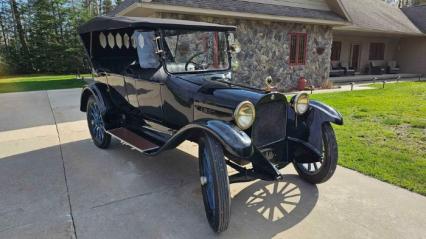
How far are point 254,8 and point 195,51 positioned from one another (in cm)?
695

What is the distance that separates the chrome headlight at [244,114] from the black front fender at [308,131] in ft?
2.31

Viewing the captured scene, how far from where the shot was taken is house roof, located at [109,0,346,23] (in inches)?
336

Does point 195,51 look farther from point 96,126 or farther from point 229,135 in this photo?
point 96,126

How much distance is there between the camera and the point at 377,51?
1998cm

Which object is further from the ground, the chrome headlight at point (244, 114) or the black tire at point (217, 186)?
the chrome headlight at point (244, 114)

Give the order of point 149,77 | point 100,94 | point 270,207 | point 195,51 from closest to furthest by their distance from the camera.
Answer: point 270,207 < point 149,77 < point 195,51 < point 100,94

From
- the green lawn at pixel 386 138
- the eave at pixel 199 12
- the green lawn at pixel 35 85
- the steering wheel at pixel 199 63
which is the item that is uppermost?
the eave at pixel 199 12

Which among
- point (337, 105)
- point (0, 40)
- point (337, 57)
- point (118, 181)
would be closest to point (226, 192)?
point (118, 181)

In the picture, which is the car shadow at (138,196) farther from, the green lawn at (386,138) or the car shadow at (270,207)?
the green lawn at (386,138)

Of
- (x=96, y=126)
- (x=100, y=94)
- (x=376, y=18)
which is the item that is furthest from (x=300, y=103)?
(x=376, y=18)

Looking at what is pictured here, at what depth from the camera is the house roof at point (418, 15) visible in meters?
19.2

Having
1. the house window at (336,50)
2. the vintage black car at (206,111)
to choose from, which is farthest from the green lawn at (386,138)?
the house window at (336,50)

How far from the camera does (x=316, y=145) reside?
329 centimetres

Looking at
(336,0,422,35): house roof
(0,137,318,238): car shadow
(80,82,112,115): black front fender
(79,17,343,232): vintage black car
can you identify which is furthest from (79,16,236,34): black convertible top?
(336,0,422,35): house roof
